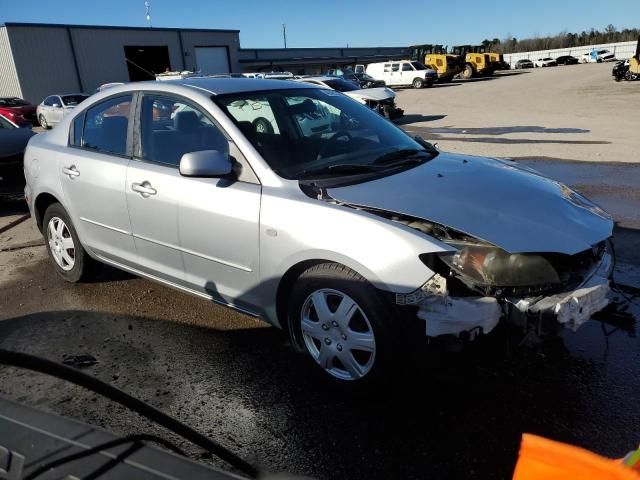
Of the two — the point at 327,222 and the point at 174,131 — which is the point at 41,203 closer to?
the point at 174,131

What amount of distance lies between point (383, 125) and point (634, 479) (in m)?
3.30

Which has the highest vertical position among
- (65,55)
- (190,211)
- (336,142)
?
(65,55)

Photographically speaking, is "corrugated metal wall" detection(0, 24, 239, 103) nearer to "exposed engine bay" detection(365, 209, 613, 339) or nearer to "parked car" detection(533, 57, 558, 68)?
"exposed engine bay" detection(365, 209, 613, 339)

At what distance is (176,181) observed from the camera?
11.0 feet

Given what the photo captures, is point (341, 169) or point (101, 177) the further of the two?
point (101, 177)

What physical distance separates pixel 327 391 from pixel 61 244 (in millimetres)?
2984

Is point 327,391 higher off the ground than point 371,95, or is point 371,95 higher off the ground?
point 371,95

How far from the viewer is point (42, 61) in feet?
104

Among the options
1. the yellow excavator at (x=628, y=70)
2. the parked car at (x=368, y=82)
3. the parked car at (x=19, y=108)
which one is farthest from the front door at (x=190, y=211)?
the yellow excavator at (x=628, y=70)

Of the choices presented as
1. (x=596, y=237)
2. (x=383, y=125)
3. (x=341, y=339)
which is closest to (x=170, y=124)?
(x=383, y=125)

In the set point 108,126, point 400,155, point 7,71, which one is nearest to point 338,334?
point 400,155

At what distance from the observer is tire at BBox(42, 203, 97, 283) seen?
440cm

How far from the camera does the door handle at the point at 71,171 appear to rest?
4.06 meters

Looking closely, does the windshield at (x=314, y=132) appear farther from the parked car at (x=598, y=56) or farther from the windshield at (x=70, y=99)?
the parked car at (x=598, y=56)
